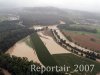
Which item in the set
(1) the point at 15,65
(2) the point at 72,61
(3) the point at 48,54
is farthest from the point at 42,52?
(1) the point at 15,65

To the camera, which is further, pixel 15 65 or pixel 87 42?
pixel 87 42

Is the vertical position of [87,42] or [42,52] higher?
[42,52]

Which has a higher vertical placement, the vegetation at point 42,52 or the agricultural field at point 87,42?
the vegetation at point 42,52

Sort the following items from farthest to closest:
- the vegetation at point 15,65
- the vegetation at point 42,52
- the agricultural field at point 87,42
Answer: the agricultural field at point 87,42 < the vegetation at point 42,52 < the vegetation at point 15,65

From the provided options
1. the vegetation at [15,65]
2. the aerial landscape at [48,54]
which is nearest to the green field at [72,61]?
the aerial landscape at [48,54]

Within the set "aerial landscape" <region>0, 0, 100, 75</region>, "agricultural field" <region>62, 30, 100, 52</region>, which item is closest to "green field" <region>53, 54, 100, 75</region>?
"aerial landscape" <region>0, 0, 100, 75</region>

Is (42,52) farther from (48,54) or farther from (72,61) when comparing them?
(72,61)

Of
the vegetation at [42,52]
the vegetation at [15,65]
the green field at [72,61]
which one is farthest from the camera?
the vegetation at [42,52]

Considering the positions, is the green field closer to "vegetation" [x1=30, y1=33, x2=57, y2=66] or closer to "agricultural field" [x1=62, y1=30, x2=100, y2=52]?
"vegetation" [x1=30, y1=33, x2=57, y2=66]

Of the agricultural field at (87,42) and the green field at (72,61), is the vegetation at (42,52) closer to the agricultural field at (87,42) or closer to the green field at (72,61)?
the green field at (72,61)

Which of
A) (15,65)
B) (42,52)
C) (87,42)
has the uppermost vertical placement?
(15,65)

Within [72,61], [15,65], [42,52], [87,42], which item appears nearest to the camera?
[15,65]
